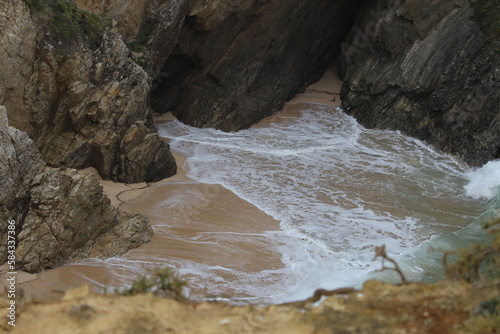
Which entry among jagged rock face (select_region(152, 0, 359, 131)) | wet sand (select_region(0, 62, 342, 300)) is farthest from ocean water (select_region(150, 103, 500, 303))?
jagged rock face (select_region(152, 0, 359, 131))

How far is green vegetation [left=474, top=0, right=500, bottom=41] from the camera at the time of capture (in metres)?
13.7

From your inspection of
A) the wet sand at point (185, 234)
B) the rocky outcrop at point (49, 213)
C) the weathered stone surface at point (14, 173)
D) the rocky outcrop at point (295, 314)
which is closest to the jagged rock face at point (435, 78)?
the wet sand at point (185, 234)

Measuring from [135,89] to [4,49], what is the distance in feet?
8.79

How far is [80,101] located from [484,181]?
315 inches

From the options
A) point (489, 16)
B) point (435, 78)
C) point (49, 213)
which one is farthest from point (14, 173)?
point (489, 16)

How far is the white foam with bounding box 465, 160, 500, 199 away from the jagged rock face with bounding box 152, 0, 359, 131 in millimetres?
6039

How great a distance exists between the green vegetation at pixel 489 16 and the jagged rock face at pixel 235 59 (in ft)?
13.7

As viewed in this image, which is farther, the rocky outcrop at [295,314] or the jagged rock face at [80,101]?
the jagged rock face at [80,101]

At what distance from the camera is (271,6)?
14219 mm

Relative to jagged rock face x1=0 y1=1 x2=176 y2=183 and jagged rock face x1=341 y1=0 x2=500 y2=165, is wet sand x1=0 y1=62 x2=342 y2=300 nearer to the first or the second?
jagged rock face x1=0 y1=1 x2=176 y2=183

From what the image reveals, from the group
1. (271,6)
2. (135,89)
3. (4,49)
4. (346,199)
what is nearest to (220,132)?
(271,6)

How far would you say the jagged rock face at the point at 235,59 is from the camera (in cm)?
1379

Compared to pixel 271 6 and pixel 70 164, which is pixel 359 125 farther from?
pixel 70 164

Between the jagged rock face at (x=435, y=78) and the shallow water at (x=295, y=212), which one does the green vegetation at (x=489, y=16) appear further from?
the shallow water at (x=295, y=212)
